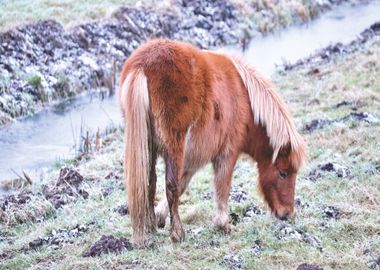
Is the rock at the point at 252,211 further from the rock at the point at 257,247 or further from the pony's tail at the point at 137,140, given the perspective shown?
the pony's tail at the point at 137,140

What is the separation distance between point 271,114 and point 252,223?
117 cm

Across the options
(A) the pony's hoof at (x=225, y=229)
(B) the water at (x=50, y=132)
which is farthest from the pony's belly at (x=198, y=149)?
(B) the water at (x=50, y=132)

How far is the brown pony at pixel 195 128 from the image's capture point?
5.25 meters

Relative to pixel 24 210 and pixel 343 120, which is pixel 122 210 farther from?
pixel 343 120

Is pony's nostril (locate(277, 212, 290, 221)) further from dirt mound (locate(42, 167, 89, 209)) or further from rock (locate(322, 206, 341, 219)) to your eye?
dirt mound (locate(42, 167, 89, 209))

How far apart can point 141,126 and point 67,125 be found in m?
7.81

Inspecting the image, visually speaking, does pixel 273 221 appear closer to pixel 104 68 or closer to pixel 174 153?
pixel 174 153

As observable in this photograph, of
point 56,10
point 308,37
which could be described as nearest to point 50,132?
point 56,10

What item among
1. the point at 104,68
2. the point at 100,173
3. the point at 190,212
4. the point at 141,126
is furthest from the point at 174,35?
the point at 141,126

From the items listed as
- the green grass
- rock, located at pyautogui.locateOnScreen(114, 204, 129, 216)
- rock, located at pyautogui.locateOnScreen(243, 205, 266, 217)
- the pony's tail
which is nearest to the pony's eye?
rock, located at pyautogui.locateOnScreen(243, 205, 266, 217)

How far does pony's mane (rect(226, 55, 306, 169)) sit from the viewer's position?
19.7 feet

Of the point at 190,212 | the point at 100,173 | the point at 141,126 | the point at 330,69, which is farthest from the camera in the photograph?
the point at 330,69

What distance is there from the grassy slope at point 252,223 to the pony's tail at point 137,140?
505mm

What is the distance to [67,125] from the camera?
499 inches
